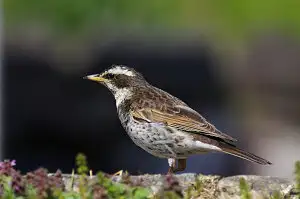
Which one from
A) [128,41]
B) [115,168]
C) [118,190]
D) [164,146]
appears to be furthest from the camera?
[128,41]

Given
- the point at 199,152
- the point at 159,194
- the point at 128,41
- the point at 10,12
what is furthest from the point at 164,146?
the point at 10,12

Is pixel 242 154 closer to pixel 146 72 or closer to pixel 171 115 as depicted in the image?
pixel 171 115

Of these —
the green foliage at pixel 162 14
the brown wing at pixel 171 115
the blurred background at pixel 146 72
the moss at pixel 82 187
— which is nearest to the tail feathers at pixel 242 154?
the brown wing at pixel 171 115

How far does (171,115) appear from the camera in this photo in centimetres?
1228

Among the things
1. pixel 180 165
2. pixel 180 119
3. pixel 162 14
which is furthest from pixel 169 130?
pixel 162 14

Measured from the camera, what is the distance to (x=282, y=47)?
2706cm

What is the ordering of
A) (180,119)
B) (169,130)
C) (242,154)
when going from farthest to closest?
(180,119) < (169,130) < (242,154)

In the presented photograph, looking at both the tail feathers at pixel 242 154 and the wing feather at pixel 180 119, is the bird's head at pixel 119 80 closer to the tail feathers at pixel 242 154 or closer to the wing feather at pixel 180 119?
the wing feather at pixel 180 119

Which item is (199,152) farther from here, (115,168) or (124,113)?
(115,168)

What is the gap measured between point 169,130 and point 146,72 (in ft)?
31.3

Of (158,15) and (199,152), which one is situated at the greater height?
(158,15)

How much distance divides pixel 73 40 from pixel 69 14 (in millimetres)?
2302

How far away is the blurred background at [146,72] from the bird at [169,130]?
4461 mm

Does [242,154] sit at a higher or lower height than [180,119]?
lower
